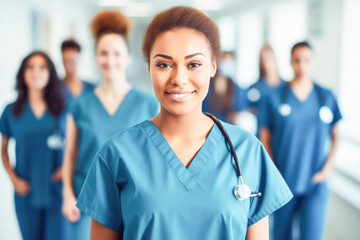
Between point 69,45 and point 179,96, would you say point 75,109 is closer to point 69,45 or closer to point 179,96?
point 179,96

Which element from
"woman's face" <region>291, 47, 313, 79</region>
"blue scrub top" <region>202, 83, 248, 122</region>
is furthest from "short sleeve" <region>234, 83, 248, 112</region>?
"woman's face" <region>291, 47, 313, 79</region>

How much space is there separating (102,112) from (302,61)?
3.87ft

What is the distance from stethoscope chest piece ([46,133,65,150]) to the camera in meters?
2.01

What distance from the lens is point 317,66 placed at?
364cm

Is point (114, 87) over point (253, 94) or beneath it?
over

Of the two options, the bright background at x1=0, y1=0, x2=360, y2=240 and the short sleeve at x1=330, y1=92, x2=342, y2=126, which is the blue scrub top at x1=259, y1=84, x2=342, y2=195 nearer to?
the short sleeve at x1=330, y1=92, x2=342, y2=126

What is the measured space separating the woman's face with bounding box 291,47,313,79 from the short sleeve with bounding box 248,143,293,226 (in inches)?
50.2

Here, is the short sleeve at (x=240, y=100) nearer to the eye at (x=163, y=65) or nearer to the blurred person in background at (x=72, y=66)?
the blurred person in background at (x=72, y=66)

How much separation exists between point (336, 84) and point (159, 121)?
279 centimetres

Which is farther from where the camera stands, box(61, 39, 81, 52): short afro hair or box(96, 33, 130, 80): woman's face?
box(61, 39, 81, 52): short afro hair

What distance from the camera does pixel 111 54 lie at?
64.4 inches

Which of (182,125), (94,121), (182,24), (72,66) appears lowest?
(94,121)

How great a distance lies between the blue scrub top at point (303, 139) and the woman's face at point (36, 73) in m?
1.39

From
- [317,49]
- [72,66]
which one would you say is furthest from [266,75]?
[72,66]
